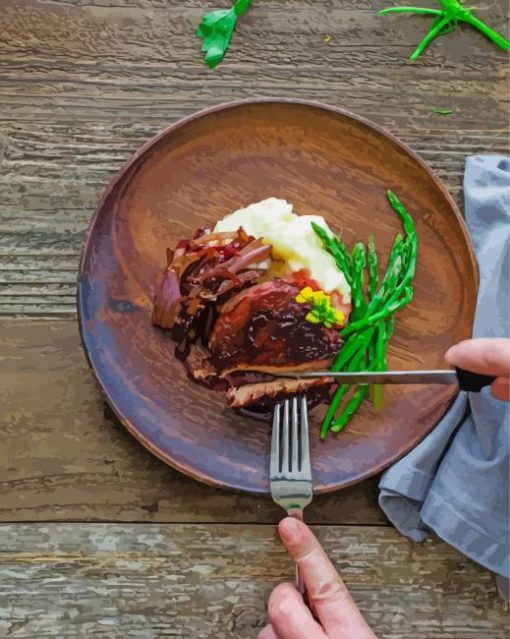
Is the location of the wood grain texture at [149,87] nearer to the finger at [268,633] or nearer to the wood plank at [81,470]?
the wood plank at [81,470]

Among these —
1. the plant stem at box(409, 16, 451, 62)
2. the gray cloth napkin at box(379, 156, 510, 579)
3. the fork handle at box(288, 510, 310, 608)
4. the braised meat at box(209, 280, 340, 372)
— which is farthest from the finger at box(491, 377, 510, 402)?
the plant stem at box(409, 16, 451, 62)

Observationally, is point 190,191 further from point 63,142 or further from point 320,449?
point 320,449

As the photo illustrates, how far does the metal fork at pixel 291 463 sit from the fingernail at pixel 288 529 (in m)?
0.03

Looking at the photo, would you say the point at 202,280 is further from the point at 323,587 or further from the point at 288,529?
the point at 323,587

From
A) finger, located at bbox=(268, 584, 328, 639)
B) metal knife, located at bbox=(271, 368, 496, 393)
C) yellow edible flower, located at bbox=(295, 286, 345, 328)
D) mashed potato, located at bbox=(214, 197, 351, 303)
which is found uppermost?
mashed potato, located at bbox=(214, 197, 351, 303)

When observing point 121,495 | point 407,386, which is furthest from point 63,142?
point 407,386

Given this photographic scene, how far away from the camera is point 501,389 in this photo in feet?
4.05

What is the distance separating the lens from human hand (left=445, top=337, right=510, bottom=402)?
1130 millimetres

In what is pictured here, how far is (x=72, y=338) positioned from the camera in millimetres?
1472

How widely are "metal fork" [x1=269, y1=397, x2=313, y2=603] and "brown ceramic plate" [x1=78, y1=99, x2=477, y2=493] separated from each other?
0.03 m

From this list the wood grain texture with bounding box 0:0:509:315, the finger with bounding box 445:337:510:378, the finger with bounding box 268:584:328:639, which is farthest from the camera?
the wood grain texture with bounding box 0:0:509:315

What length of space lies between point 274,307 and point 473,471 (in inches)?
18.2

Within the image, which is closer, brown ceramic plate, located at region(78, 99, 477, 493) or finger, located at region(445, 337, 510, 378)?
finger, located at region(445, 337, 510, 378)

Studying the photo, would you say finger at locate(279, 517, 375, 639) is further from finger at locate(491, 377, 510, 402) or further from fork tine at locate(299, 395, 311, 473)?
finger at locate(491, 377, 510, 402)
